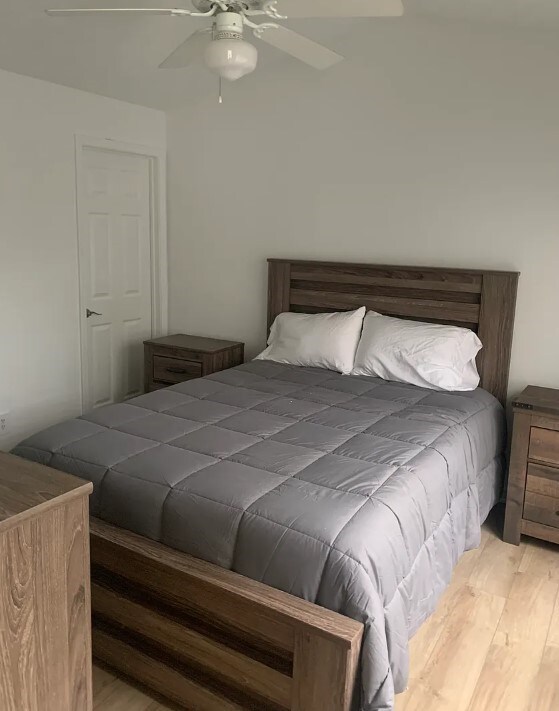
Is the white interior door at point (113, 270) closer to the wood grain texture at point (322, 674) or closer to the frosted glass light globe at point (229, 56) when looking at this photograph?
the frosted glass light globe at point (229, 56)

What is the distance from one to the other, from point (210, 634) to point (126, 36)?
2.91 metres

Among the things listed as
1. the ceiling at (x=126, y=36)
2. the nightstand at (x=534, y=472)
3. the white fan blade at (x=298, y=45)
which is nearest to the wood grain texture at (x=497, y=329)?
the nightstand at (x=534, y=472)

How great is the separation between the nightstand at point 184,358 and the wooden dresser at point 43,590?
251 cm

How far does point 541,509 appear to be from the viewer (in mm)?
2895

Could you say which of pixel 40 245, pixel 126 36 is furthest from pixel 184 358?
pixel 126 36

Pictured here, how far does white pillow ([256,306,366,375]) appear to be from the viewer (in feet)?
11.5

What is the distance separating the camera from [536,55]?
10.2 feet

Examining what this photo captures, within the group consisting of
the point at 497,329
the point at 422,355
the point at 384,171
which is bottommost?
the point at 422,355

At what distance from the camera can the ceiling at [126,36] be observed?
9.34 feet

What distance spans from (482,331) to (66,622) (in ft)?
8.54

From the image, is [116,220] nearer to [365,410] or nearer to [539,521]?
[365,410]

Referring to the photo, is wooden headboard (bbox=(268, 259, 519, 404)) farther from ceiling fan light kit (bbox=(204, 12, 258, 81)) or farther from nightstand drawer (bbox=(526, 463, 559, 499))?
ceiling fan light kit (bbox=(204, 12, 258, 81))

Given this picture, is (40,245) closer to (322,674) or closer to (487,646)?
(322,674)

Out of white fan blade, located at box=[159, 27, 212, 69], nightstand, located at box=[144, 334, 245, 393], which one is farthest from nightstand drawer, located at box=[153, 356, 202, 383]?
white fan blade, located at box=[159, 27, 212, 69]
